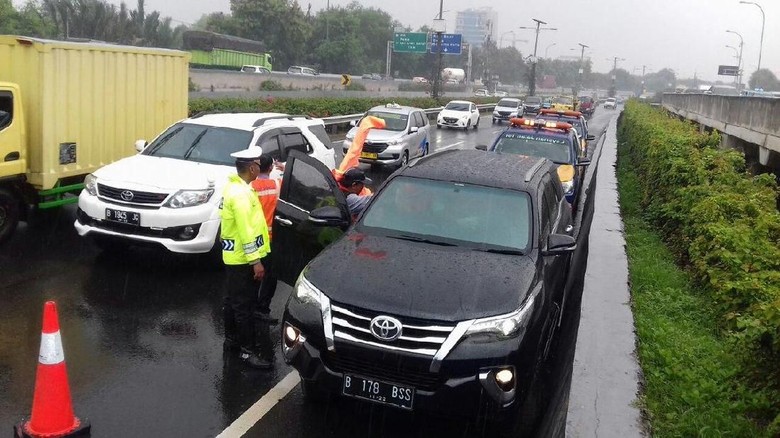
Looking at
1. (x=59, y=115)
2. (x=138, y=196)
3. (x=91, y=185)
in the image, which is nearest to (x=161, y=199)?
(x=138, y=196)

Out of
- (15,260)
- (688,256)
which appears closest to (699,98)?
(688,256)

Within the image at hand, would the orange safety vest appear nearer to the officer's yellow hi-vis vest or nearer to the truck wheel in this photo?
the officer's yellow hi-vis vest

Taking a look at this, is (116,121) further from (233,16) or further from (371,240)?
(233,16)

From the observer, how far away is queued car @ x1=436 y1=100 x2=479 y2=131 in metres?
36.9

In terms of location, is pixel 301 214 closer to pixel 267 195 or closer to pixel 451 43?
pixel 267 195

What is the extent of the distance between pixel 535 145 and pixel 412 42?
48772 mm

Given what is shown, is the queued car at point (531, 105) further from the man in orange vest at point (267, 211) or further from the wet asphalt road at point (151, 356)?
the man in orange vest at point (267, 211)

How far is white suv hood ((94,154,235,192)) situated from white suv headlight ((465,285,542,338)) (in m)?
4.70

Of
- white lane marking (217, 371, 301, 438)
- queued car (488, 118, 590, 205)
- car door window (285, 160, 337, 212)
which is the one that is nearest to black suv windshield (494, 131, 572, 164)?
queued car (488, 118, 590, 205)

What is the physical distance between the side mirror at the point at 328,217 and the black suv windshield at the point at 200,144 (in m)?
3.23

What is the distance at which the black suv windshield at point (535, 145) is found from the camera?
1347 centimetres

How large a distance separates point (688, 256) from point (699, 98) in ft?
89.1

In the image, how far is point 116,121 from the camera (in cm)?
1104

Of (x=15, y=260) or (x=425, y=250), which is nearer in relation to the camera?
(x=425, y=250)
